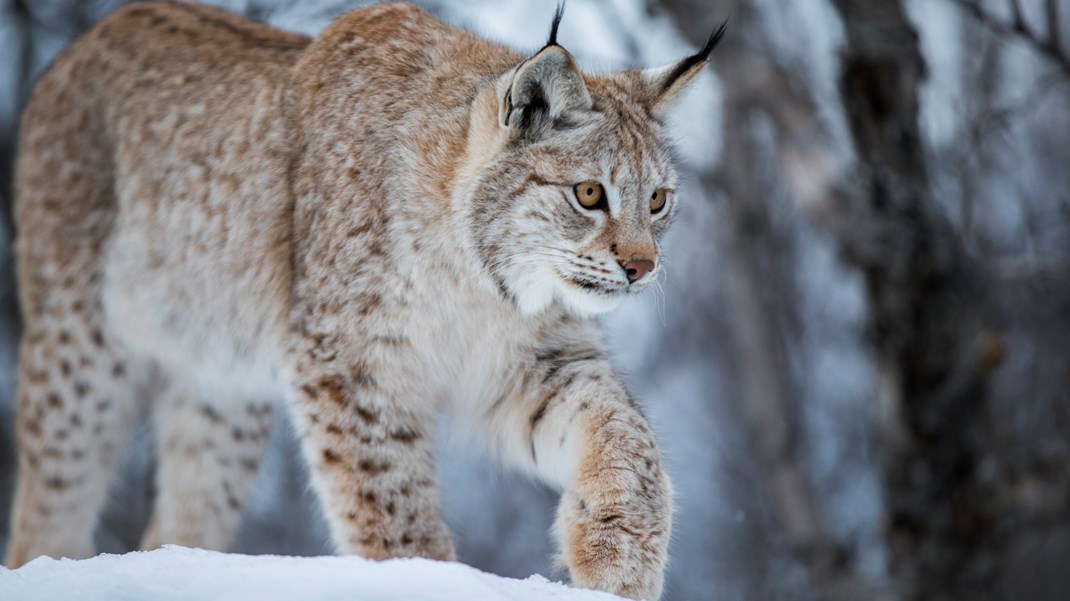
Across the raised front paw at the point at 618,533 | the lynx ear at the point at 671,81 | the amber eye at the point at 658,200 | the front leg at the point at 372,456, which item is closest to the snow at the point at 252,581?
the raised front paw at the point at 618,533

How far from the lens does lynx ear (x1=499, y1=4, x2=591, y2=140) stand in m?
3.94

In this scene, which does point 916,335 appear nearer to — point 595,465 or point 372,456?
point 595,465

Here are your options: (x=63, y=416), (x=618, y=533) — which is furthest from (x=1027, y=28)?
(x=63, y=416)

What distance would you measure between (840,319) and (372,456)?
9557 millimetres

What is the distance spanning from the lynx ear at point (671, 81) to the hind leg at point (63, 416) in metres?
2.52

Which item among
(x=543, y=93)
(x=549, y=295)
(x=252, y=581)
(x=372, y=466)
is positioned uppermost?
(x=543, y=93)

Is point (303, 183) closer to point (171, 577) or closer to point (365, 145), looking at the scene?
point (365, 145)

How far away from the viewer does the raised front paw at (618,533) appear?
12.1 feet

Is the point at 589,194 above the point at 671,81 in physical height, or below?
below

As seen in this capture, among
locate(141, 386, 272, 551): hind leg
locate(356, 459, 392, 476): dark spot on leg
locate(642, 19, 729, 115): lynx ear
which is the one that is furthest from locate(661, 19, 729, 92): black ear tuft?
locate(141, 386, 272, 551): hind leg

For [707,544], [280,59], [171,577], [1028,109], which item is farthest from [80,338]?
[707,544]

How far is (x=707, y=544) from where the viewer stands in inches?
531

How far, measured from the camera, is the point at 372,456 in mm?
4180

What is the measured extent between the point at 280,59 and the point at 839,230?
13.3 ft
